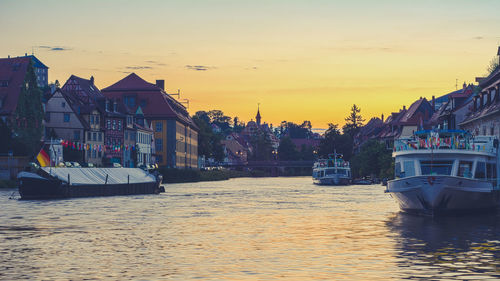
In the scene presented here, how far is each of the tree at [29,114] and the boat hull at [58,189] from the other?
1249 inches

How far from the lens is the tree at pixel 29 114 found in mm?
109188

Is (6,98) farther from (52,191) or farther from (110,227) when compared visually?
(110,227)

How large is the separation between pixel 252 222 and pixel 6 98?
8314 cm

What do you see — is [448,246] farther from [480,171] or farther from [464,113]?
[464,113]

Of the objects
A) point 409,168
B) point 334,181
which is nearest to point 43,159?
point 409,168

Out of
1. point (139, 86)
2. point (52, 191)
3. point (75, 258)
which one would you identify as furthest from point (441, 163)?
point (139, 86)

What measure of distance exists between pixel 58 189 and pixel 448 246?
4780cm

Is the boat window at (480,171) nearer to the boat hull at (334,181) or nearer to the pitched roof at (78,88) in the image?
the boat hull at (334,181)

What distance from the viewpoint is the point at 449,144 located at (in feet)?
151

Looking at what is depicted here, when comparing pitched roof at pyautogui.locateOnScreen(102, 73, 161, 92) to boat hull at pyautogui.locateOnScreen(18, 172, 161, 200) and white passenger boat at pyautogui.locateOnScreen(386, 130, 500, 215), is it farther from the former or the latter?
white passenger boat at pyautogui.locateOnScreen(386, 130, 500, 215)

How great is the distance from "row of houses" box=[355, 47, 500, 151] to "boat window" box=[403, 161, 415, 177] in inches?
127

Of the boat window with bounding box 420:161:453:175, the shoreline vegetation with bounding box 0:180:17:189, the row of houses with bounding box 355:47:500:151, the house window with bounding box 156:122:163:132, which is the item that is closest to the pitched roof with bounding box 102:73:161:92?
the house window with bounding box 156:122:163:132

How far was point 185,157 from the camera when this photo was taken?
168625 mm

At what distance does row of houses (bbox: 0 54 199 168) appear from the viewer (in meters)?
121
